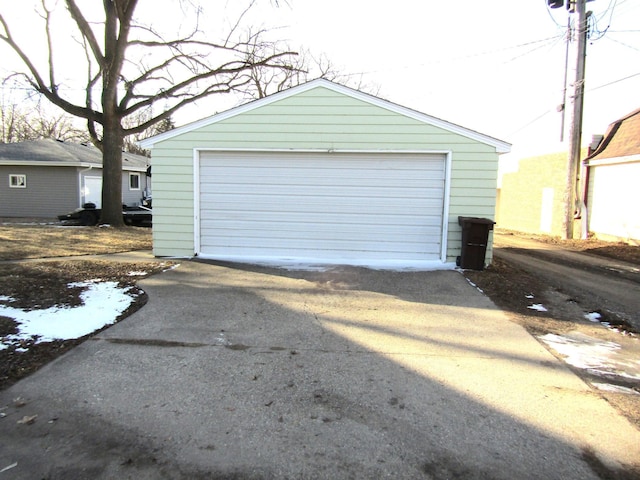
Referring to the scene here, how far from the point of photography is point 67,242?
42.1 ft

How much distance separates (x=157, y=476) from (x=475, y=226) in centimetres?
753

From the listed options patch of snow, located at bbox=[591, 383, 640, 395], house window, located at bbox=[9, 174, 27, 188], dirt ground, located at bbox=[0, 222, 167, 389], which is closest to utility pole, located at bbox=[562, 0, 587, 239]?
patch of snow, located at bbox=[591, 383, 640, 395]

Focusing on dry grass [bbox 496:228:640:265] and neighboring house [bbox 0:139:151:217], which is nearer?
dry grass [bbox 496:228:640:265]

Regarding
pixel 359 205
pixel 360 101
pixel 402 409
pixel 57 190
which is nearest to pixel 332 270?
pixel 359 205

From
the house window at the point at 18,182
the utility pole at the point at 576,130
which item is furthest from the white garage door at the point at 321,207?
the house window at the point at 18,182

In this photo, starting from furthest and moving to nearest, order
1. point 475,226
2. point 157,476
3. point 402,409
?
point 475,226, point 402,409, point 157,476

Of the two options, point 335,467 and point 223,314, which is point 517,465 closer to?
point 335,467

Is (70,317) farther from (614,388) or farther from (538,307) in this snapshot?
(538,307)

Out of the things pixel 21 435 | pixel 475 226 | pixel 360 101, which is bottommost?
pixel 21 435

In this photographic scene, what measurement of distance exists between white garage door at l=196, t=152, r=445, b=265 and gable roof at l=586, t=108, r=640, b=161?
9097 mm

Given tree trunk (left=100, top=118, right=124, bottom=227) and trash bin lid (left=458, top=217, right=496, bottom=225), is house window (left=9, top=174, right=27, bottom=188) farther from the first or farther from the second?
trash bin lid (left=458, top=217, right=496, bottom=225)

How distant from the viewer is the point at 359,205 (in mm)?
9609

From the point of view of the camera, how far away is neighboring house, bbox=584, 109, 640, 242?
14.2 m

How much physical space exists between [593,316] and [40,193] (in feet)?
79.9
